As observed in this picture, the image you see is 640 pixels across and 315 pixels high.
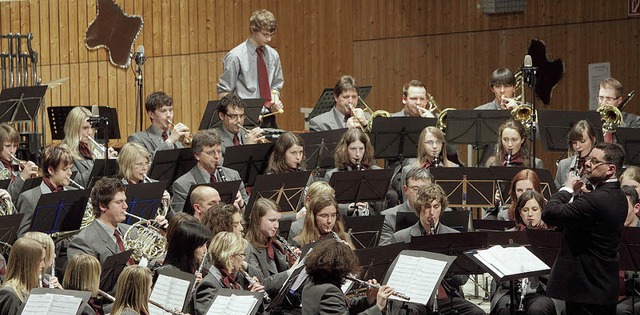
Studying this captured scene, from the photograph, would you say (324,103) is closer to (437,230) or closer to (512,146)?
(512,146)

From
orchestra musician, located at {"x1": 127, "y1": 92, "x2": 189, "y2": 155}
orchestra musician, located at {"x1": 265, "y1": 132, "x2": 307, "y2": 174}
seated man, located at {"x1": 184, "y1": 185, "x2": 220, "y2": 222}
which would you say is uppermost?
orchestra musician, located at {"x1": 127, "y1": 92, "x2": 189, "y2": 155}

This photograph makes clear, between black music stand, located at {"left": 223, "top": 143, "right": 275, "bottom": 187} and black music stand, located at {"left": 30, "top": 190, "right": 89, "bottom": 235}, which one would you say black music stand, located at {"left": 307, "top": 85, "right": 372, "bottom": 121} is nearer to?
black music stand, located at {"left": 223, "top": 143, "right": 275, "bottom": 187}

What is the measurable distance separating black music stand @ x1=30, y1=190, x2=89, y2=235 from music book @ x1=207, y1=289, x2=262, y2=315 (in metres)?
1.90

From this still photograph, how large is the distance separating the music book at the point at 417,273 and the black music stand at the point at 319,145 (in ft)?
9.58

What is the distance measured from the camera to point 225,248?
6.57 meters

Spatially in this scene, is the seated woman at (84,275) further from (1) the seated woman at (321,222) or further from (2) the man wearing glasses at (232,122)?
(2) the man wearing glasses at (232,122)

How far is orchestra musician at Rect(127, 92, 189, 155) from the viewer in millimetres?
9430

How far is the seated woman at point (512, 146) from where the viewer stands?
360 inches

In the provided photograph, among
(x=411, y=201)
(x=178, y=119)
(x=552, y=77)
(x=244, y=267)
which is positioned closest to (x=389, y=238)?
(x=411, y=201)

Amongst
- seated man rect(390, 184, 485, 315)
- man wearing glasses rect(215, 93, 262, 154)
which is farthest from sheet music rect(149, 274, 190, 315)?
man wearing glasses rect(215, 93, 262, 154)

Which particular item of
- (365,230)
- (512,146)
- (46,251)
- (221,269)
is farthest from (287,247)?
(512,146)

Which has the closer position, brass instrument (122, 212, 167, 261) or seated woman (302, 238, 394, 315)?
seated woman (302, 238, 394, 315)

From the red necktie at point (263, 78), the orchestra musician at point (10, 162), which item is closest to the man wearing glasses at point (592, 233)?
the orchestra musician at point (10, 162)

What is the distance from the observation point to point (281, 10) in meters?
13.8
